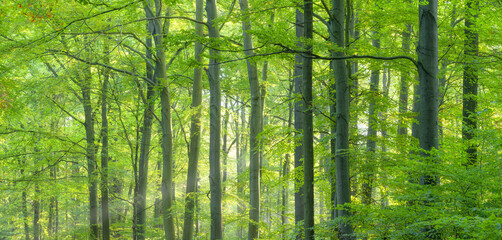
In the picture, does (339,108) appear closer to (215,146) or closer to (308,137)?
(308,137)

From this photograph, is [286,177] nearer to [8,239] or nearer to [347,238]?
A: [347,238]

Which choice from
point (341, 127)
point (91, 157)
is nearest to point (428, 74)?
point (341, 127)

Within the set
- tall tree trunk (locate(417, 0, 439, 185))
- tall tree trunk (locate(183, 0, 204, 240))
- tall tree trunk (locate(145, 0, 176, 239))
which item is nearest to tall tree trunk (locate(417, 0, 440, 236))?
tall tree trunk (locate(417, 0, 439, 185))

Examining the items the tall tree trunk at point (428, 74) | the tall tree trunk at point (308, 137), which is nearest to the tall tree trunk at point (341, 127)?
the tall tree trunk at point (308, 137)

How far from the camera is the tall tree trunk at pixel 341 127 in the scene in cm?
543

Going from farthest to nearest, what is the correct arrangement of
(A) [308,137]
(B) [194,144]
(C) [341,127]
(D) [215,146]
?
(B) [194,144] < (D) [215,146] < (C) [341,127] < (A) [308,137]

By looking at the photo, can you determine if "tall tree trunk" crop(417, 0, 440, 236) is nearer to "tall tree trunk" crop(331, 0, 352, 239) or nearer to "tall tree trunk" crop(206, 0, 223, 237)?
"tall tree trunk" crop(331, 0, 352, 239)

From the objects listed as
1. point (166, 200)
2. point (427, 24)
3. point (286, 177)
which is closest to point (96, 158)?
point (166, 200)

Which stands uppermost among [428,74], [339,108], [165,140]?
[428,74]

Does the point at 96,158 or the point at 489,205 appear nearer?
the point at 489,205

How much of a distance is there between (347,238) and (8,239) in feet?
66.4

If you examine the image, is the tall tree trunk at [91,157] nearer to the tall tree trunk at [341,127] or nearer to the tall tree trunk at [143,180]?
the tall tree trunk at [143,180]

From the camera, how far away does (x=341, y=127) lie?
18.3ft

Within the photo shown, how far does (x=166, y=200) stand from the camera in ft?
32.7
